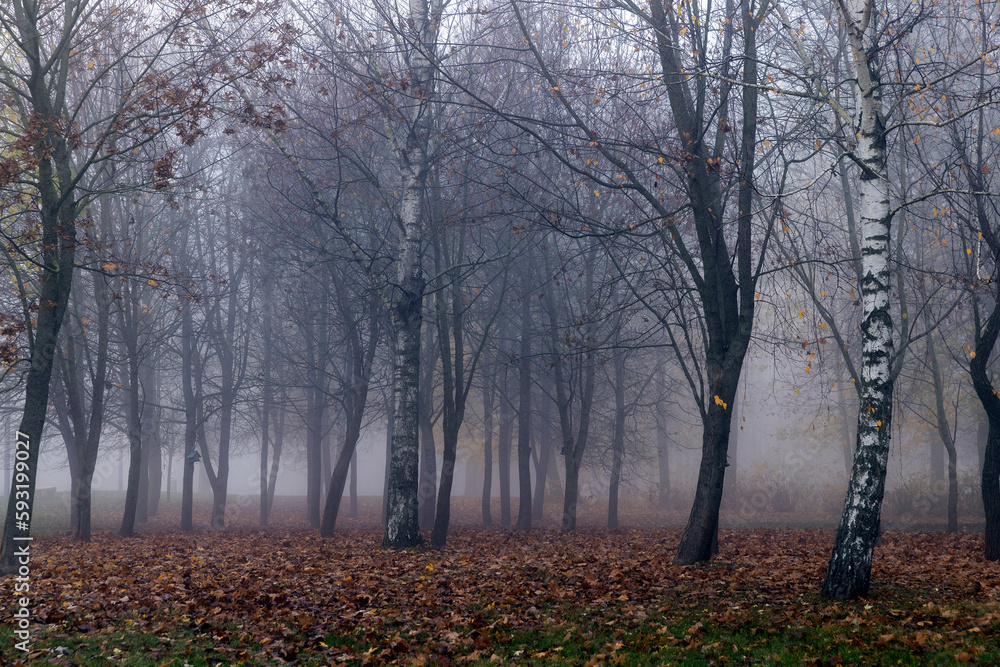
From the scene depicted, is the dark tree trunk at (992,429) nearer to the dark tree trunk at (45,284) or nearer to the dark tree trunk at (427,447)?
the dark tree trunk at (427,447)

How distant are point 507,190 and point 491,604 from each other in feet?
30.7

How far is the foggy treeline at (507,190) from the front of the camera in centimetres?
944

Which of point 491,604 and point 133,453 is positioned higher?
point 133,453

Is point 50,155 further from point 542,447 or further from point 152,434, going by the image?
point 542,447

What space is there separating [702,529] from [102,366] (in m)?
13.4

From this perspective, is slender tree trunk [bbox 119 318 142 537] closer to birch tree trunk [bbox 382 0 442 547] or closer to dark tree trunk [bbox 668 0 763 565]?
birch tree trunk [bbox 382 0 442 547]

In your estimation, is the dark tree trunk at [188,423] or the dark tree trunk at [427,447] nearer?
the dark tree trunk at [427,447]

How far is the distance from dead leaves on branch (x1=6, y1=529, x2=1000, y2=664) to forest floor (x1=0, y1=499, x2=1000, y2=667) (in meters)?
0.03

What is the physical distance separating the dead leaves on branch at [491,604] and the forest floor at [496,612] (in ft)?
0.08

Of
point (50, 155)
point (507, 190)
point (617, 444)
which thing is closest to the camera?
point (50, 155)

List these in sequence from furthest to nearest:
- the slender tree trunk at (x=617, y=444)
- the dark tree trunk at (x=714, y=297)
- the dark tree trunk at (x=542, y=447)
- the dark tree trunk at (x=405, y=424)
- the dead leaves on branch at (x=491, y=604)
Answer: the dark tree trunk at (x=542, y=447)
the slender tree trunk at (x=617, y=444)
the dark tree trunk at (x=405, y=424)
the dark tree trunk at (x=714, y=297)
the dead leaves on branch at (x=491, y=604)

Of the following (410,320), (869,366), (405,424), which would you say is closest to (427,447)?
(405,424)

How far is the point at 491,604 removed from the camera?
295 inches

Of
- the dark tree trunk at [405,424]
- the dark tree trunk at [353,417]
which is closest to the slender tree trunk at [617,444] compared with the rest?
the dark tree trunk at [353,417]
